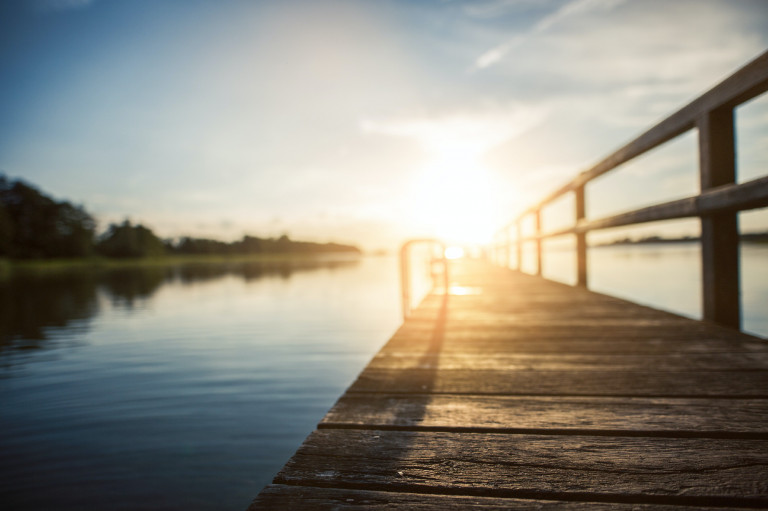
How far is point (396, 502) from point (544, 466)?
359mm

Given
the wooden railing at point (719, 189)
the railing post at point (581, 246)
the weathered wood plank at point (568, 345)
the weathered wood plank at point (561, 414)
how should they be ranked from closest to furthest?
1. the weathered wood plank at point (561, 414)
2. the wooden railing at point (719, 189)
3. the weathered wood plank at point (568, 345)
4. the railing post at point (581, 246)

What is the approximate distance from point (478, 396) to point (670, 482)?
639 mm

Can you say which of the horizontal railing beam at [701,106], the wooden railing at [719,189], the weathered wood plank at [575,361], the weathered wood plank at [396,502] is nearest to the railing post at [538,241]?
the horizontal railing beam at [701,106]

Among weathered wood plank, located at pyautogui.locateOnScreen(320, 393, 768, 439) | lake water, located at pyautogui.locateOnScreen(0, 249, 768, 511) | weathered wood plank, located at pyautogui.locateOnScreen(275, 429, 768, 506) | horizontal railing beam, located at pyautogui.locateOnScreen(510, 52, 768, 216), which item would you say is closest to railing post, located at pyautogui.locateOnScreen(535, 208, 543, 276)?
horizontal railing beam, located at pyautogui.locateOnScreen(510, 52, 768, 216)

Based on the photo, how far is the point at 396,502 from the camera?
2.79ft

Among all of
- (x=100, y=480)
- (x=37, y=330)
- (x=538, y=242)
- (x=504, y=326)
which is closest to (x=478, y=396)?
(x=504, y=326)

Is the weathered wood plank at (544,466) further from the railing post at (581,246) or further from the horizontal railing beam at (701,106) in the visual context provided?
the railing post at (581,246)

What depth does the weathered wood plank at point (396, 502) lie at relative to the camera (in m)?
0.82

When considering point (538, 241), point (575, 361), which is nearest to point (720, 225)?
point (575, 361)

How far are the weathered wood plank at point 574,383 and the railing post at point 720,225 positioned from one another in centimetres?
79

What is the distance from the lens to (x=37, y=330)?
28.0ft

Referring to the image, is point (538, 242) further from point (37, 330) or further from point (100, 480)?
point (37, 330)

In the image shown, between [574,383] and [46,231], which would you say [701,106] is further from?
[46,231]

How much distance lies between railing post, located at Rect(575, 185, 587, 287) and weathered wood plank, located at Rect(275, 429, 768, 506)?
3407mm
